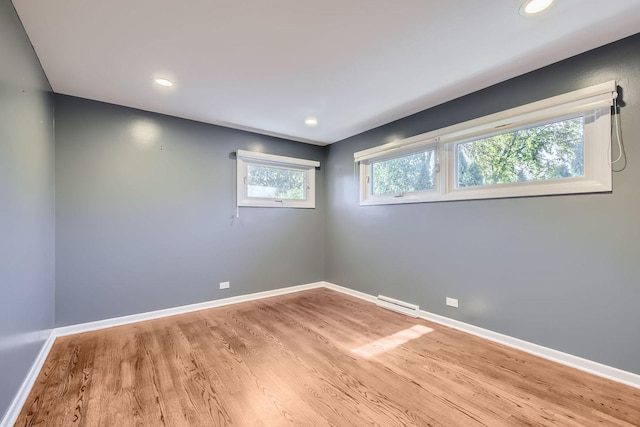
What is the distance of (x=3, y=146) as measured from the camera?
1470 millimetres

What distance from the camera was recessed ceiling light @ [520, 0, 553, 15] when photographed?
5.18ft

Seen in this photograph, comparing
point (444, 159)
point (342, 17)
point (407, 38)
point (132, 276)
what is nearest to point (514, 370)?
point (444, 159)

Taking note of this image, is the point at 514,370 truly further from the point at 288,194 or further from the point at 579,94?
the point at 288,194

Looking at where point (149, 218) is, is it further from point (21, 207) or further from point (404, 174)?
point (404, 174)

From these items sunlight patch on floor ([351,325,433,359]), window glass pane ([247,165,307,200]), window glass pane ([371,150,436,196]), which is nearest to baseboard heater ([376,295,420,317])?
sunlight patch on floor ([351,325,433,359])

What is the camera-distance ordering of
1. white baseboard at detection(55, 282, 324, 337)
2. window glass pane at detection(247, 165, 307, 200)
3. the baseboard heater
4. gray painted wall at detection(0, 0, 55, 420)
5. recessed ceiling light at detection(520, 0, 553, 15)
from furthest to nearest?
1. window glass pane at detection(247, 165, 307, 200)
2. the baseboard heater
3. white baseboard at detection(55, 282, 324, 337)
4. recessed ceiling light at detection(520, 0, 553, 15)
5. gray painted wall at detection(0, 0, 55, 420)

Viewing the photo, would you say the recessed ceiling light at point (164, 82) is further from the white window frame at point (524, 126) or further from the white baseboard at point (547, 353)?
the white baseboard at point (547, 353)

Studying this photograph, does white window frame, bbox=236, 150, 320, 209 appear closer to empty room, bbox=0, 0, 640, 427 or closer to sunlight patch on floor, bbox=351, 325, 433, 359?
empty room, bbox=0, 0, 640, 427

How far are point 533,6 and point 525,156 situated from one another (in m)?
1.24

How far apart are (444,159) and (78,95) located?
12.7 feet

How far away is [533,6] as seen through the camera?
1614 millimetres

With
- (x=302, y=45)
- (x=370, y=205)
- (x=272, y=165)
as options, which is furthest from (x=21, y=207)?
(x=370, y=205)

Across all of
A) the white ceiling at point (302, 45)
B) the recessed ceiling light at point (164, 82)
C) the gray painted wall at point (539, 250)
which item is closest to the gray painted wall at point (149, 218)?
the white ceiling at point (302, 45)

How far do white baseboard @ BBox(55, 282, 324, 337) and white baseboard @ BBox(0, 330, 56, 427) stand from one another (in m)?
0.30
